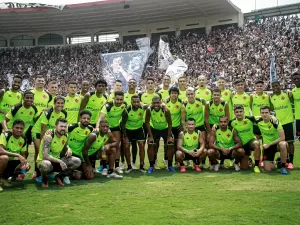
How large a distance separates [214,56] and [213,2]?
4.37 meters

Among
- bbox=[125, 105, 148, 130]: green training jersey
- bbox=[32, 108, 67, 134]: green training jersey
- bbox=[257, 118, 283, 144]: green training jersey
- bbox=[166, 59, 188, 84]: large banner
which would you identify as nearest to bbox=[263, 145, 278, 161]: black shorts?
bbox=[257, 118, 283, 144]: green training jersey

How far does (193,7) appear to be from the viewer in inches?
1160

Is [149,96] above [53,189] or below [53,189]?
above

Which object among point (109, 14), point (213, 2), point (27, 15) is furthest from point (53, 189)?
point (27, 15)

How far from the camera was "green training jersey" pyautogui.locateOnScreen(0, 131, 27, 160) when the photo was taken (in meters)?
6.16

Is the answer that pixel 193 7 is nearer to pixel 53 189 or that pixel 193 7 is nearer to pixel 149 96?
pixel 149 96

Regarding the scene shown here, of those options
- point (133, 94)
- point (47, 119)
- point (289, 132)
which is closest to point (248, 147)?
point (289, 132)

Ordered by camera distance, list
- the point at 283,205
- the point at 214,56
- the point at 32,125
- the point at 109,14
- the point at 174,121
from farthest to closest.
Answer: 1. the point at 109,14
2. the point at 214,56
3. the point at 174,121
4. the point at 32,125
5. the point at 283,205

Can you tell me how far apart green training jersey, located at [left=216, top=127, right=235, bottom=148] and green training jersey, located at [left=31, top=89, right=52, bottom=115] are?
3.82m

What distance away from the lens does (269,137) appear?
24.9 feet

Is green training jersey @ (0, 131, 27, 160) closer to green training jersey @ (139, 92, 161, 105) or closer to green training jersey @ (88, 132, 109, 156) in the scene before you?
green training jersey @ (88, 132, 109, 156)

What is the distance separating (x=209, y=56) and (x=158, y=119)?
21.1m

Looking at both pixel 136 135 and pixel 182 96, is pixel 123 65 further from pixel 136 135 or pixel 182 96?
pixel 136 135

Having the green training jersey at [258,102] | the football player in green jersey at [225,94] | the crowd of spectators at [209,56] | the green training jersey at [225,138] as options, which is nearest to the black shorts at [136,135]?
the green training jersey at [225,138]
